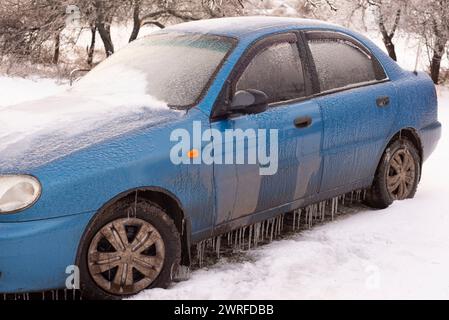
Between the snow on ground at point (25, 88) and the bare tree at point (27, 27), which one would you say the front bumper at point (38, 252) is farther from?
the bare tree at point (27, 27)

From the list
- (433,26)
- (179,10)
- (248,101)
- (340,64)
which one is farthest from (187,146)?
(179,10)

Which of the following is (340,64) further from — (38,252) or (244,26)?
(38,252)

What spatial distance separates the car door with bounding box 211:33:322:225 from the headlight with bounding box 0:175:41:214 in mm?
1168

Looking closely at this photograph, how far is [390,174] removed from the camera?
19.0ft

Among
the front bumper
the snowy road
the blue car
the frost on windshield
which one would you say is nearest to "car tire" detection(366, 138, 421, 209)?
the blue car

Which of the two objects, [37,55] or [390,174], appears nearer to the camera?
[390,174]

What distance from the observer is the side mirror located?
13.7ft

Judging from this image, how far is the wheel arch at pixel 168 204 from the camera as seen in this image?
3.71 m

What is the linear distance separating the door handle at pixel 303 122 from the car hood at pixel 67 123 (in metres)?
0.92

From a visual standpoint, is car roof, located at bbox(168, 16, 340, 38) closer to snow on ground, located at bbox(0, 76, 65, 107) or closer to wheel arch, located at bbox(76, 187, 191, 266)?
wheel arch, located at bbox(76, 187, 191, 266)

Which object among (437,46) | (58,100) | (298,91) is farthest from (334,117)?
(437,46)

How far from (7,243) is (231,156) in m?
1.51

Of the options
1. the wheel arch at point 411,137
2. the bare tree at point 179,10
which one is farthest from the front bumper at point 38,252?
the bare tree at point 179,10
